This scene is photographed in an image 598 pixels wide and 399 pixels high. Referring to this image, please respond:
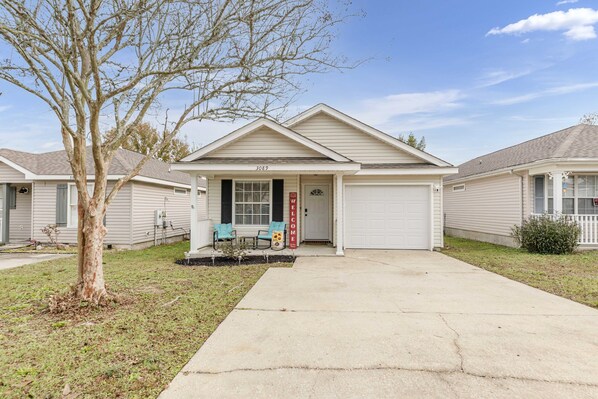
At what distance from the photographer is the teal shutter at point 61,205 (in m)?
12.2

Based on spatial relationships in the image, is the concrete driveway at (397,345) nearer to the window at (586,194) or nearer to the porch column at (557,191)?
the porch column at (557,191)

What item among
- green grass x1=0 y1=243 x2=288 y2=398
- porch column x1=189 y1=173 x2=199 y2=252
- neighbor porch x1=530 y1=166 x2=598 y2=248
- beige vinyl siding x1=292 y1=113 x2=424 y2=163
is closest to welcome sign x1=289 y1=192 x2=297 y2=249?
beige vinyl siding x1=292 y1=113 x2=424 y2=163

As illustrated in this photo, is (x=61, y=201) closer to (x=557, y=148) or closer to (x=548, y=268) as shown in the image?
(x=548, y=268)

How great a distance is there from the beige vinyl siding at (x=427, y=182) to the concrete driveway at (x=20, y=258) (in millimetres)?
9866

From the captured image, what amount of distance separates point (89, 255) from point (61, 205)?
9.37 m

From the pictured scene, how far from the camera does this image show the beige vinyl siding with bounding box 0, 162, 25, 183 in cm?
1272

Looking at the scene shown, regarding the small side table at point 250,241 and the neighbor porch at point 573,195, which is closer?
the small side table at point 250,241

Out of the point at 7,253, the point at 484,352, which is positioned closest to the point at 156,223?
the point at 7,253

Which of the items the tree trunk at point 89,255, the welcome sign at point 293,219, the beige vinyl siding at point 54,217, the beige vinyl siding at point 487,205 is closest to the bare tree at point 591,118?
the beige vinyl siding at point 487,205

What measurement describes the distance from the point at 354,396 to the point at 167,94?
5.75 metres

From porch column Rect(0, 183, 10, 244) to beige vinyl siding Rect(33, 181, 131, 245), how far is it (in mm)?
1548

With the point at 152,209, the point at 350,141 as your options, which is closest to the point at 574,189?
the point at 350,141

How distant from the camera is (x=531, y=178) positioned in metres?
11.9

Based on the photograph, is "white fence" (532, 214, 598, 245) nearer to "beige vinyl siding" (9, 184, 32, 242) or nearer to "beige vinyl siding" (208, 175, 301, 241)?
"beige vinyl siding" (208, 175, 301, 241)
